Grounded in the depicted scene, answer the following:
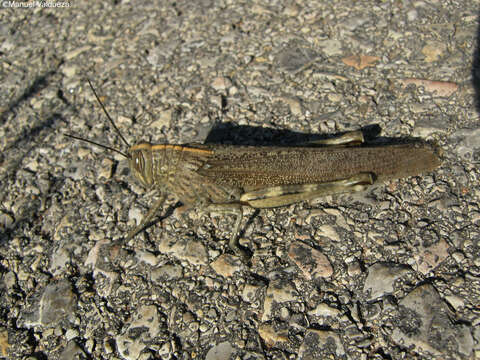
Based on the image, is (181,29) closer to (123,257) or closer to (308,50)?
(308,50)

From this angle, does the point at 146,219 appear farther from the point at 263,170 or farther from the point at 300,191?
the point at 300,191

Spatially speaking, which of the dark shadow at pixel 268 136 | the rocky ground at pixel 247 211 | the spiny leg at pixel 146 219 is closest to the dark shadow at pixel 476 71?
the rocky ground at pixel 247 211

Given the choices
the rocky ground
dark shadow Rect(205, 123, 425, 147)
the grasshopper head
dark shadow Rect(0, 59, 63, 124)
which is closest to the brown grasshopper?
the grasshopper head

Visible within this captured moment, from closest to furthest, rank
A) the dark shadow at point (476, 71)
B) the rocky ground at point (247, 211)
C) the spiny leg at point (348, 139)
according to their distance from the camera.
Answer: the rocky ground at point (247, 211) < the spiny leg at point (348, 139) < the dark shadow at point (476, 71)

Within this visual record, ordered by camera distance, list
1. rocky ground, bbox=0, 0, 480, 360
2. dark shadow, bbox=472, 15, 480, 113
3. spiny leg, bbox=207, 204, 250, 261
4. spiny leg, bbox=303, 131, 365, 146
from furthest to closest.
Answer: dark shadow, bbox=472, 15, 480, 113
spiny leg, bbox=303, 131, 365, 146
spiny leg, bbox=207, 204, 250, 261
rocky ground, bbox=0, 0, 480, 360

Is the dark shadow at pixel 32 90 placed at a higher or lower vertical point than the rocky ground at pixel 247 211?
higher

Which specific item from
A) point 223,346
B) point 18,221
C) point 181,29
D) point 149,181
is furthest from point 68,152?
point 223,346

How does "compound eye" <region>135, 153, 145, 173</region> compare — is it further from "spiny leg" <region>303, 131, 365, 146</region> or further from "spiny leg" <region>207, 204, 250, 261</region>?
"spiny leg" <region>303, 131, 365, 146</region>

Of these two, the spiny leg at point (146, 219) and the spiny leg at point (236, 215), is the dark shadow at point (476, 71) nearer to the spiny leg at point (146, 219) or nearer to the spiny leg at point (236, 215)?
the spiny leg at point (236, 215)
